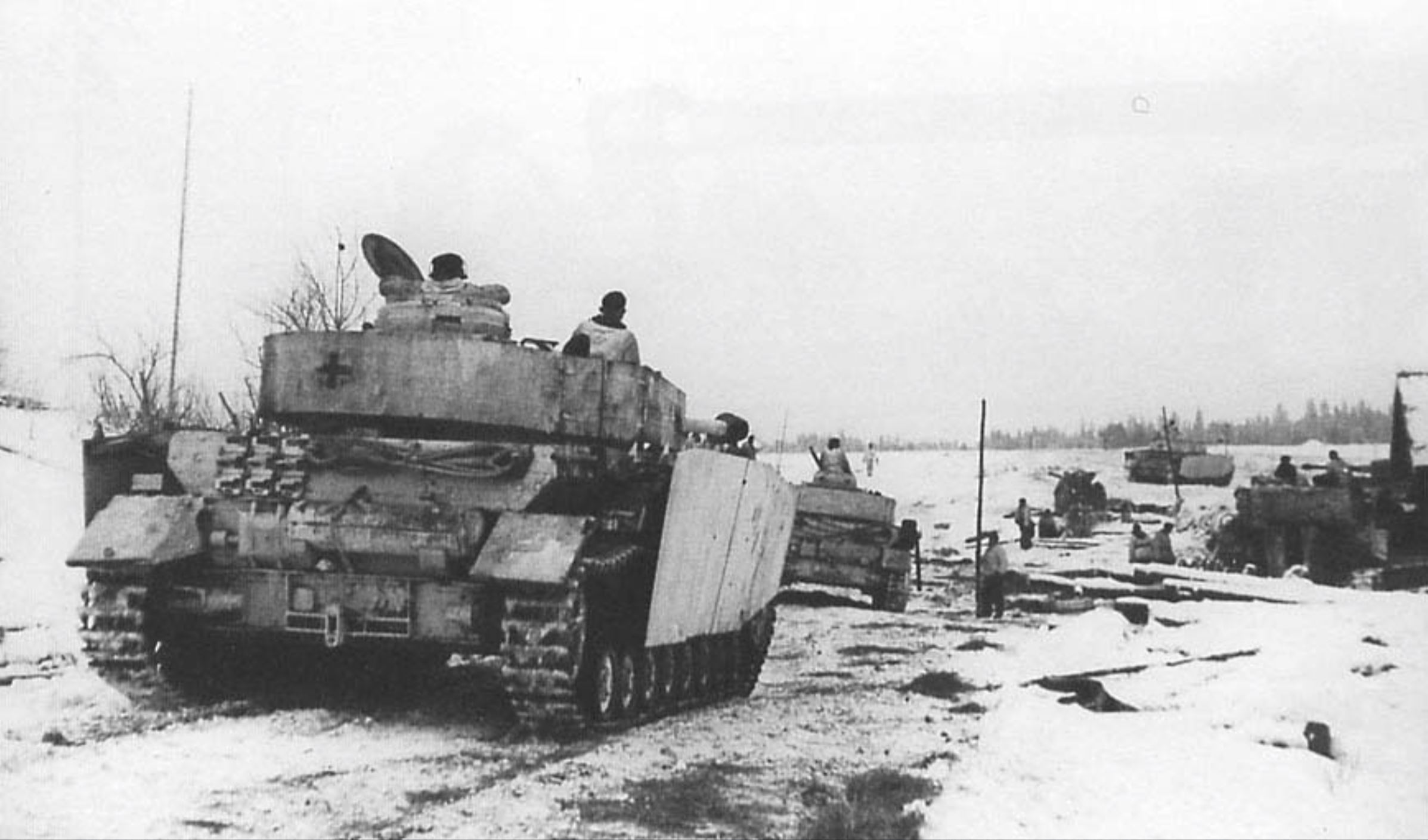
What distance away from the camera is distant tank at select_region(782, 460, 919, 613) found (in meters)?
20.2

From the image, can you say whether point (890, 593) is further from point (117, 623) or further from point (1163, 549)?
point (117, 623)

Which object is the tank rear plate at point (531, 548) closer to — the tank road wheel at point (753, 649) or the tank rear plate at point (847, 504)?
the tank road wheel at point (753, 649)

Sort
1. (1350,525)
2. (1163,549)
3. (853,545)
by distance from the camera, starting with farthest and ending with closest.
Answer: (1163,549)
(1350,525)
(853,545)

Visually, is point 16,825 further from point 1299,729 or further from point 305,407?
point 1299,729

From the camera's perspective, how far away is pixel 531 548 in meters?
7.93

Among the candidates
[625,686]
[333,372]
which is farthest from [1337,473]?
[333,372]

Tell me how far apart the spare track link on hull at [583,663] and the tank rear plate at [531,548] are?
13 centimetres

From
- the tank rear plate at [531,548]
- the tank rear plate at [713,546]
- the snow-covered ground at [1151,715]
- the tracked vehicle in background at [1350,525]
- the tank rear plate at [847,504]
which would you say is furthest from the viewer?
the tracked vehicle in background at [1350,525]

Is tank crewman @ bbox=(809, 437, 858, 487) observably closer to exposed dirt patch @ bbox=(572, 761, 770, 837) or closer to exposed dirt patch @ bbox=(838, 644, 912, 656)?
exposed dirt patch @ bbox=(838, 644, 912, 656)

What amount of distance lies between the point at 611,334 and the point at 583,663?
8.30ft

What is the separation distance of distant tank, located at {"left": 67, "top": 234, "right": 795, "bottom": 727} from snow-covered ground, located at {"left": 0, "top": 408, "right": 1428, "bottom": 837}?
66 centimetres

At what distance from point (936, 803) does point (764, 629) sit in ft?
20.4

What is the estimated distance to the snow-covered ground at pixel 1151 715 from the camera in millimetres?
5945

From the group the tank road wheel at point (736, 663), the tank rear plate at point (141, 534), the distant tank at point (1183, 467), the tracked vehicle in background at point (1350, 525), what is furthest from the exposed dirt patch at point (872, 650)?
the distant tank at point (1183, 467)
